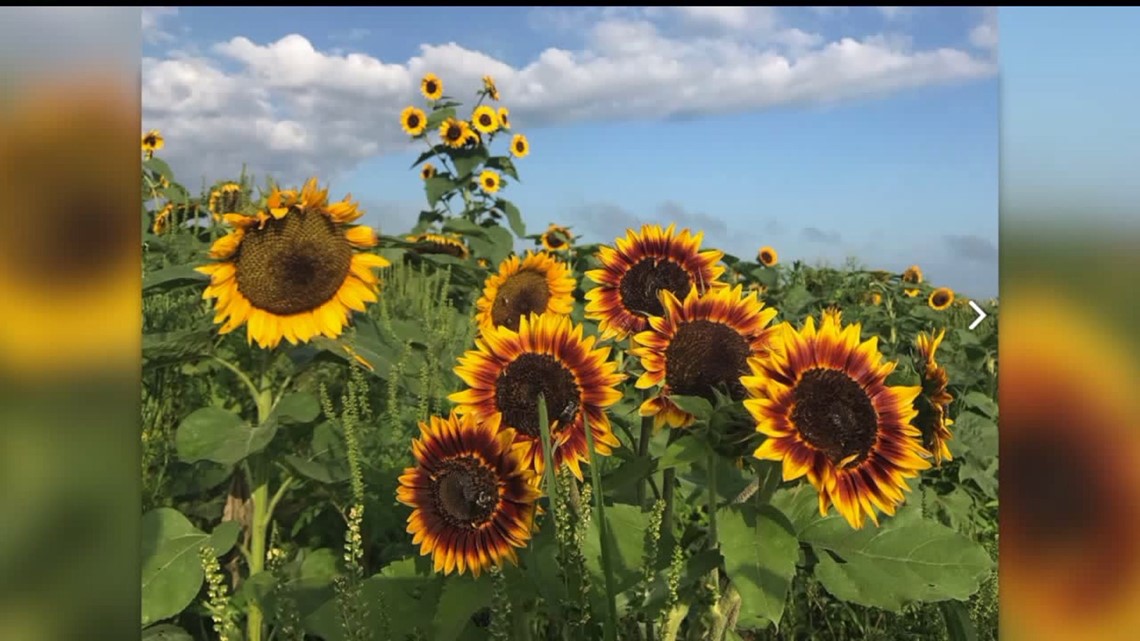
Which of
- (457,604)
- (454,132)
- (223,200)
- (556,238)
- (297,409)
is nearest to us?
(457,604)

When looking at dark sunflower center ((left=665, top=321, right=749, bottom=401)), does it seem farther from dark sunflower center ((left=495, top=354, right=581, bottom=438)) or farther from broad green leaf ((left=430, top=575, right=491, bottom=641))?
broad green leaf ((left=430, top=575, right=491, bottom=641))

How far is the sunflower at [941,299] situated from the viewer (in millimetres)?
4805

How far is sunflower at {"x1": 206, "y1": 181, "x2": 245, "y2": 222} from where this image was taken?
257cm

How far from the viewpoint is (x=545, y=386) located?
1151 millimetres

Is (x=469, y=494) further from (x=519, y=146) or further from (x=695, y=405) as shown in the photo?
(x=519, y=146)

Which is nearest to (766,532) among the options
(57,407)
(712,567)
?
(712,567)

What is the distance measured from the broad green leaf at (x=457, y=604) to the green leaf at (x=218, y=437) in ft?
1.61

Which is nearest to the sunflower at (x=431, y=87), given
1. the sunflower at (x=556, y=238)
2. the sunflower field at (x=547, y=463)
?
the sunflower at (x=556, y=238)

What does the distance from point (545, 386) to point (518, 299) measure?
0.96 meters

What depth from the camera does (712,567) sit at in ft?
3.30

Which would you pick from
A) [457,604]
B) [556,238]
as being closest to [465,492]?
[457,604]

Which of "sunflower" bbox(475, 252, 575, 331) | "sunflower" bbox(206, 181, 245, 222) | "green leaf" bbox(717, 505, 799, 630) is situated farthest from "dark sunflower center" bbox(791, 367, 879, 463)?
"sunflower" bbox(206, 181, 245, 222)

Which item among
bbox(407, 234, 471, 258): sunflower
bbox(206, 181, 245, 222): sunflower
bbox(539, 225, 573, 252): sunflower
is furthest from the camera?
bbox(539, 225, 573, 252): sunflower

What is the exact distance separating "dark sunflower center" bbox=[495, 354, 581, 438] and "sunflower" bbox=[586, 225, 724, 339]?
31cm
